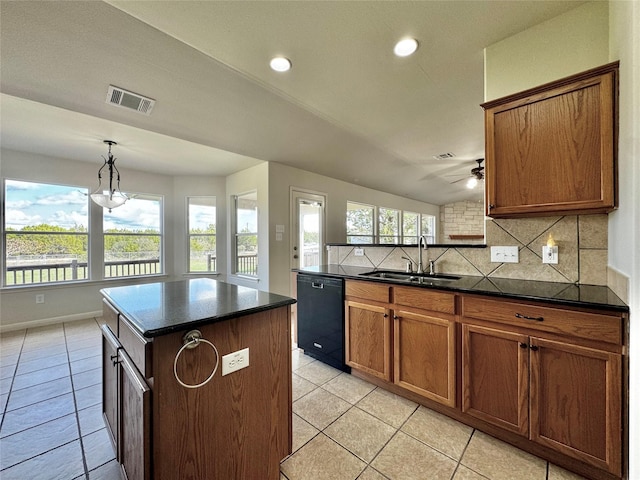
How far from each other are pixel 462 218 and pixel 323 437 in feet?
28.2

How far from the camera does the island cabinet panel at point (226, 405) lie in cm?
96

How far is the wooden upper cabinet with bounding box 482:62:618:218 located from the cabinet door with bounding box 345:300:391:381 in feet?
3.71

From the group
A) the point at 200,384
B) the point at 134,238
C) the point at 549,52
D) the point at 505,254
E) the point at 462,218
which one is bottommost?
the point at 200,384

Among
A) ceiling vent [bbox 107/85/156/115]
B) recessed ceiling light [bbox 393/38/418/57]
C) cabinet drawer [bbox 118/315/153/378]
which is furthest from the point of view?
ceiling vent [bbox 107/85/156/115]

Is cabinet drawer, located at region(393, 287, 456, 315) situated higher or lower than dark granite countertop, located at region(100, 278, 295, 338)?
lower

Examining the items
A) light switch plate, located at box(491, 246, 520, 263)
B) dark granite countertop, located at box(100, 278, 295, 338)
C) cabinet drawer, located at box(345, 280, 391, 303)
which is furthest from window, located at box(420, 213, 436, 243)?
dark granite countertop, located at box(100, 278, 295, 338)

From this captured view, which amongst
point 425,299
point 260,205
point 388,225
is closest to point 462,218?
point 388,225

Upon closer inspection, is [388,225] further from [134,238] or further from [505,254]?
[134,238]

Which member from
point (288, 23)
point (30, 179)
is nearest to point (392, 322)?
point (288, 23)

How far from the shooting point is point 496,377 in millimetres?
1556

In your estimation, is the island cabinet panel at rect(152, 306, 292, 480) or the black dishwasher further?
the black dishwasher

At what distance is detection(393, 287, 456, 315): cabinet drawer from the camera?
173 cm

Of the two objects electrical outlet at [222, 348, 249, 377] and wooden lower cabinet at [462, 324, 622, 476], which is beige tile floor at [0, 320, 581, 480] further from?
electrical outlet at [222, 348, 249, 377]

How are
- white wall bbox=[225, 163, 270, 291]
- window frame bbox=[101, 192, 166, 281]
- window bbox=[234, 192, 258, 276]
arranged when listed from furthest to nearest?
1. window bbox=[234, 192, 258, 276]
2. window frame bbox=[101, 192, 166, 281]
3. white wall bbox=[225, 163, 270, 291]
